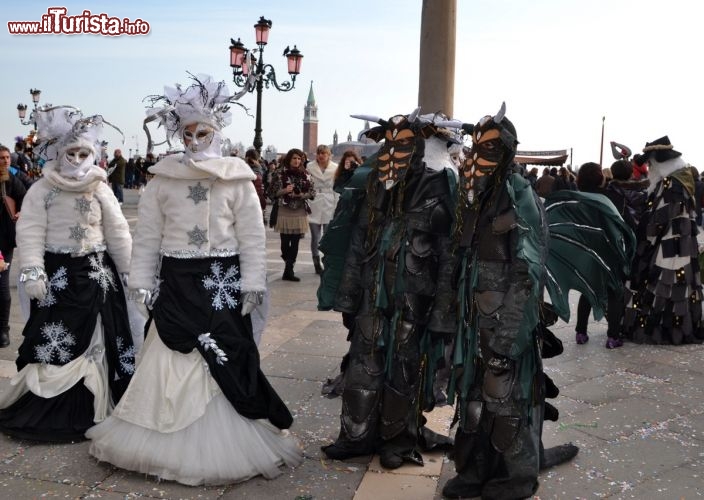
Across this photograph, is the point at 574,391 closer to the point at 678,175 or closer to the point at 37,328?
the point at 678,175

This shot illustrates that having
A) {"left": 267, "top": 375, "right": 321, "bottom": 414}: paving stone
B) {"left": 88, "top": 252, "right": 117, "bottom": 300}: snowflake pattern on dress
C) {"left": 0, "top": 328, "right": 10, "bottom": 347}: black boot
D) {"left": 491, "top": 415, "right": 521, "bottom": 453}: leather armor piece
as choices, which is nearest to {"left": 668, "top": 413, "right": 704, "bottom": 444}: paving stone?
{"left": 491, "top": 415, "right": 521, "bottom": 453}: leather armor piece

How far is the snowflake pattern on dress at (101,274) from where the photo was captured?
4316mm

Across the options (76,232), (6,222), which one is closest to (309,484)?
(76,232)

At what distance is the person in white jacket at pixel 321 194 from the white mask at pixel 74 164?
5.44m

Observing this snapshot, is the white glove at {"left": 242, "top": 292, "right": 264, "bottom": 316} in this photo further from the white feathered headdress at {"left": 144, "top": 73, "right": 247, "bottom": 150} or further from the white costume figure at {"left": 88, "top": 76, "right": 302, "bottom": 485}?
the white feathered headdress at {"left": 144, "top": 73, "right": 247, "bottom": 150}

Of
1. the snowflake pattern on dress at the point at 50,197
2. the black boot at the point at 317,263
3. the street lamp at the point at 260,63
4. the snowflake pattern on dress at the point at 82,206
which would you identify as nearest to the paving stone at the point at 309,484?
the snowflake pattern on dress at the point at 82,206

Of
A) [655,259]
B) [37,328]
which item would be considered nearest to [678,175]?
[655,259]

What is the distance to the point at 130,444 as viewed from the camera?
11.6 ft

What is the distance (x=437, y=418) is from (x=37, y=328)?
257 centimetres

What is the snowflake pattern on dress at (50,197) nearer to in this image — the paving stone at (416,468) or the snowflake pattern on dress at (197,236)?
the snowflake pattern on dress at (197,236)

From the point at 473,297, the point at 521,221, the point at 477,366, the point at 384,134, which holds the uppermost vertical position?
the point at 384,134

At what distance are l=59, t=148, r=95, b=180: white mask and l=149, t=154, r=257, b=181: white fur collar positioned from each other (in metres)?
0.82

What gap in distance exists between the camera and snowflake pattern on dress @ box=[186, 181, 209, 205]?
12.0ft

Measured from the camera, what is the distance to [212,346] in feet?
11.7
